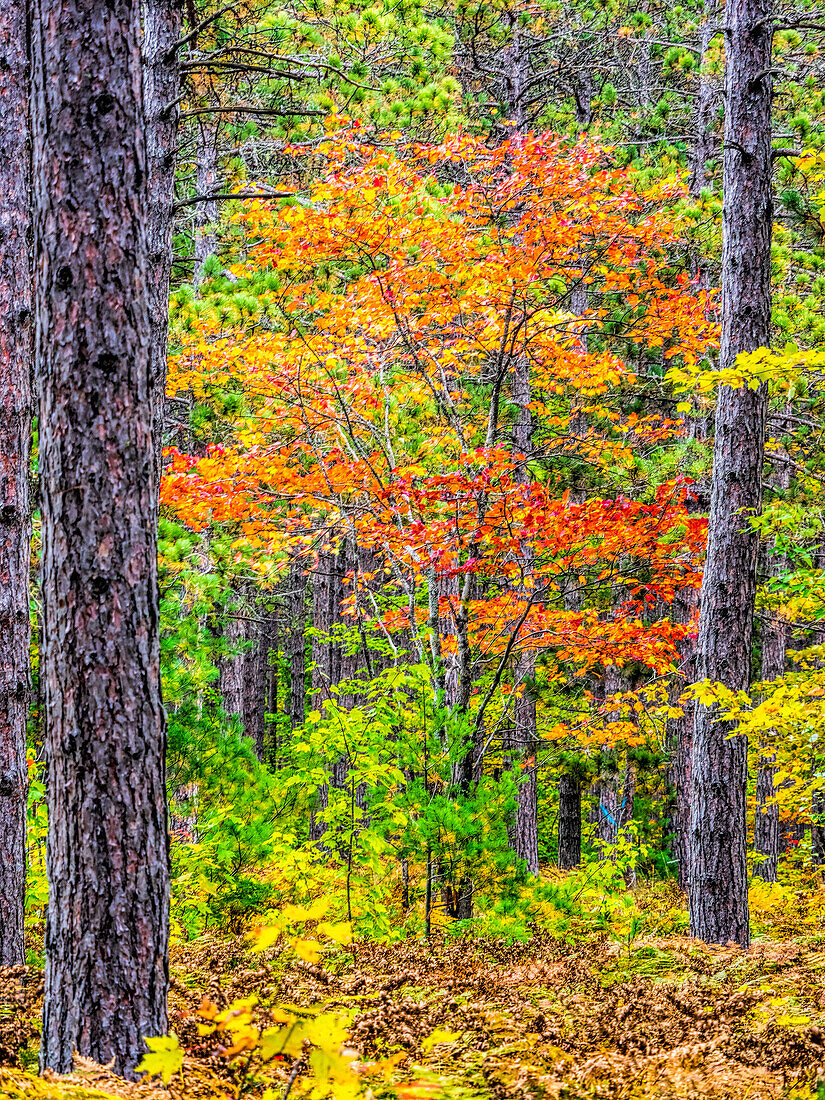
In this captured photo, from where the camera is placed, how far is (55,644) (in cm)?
292

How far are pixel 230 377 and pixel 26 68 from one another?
4231mm

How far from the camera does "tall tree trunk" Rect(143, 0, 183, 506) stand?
519 cm

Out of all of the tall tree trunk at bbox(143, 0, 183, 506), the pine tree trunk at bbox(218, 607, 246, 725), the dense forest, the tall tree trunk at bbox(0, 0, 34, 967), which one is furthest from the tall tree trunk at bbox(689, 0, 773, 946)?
the pine tree trunk at bbox(218, 607, 246, 725)

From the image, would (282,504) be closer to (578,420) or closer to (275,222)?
(275,222)

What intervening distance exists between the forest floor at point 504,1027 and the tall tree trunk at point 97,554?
33 centimetres

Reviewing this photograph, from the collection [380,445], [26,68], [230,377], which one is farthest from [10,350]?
[380,445]

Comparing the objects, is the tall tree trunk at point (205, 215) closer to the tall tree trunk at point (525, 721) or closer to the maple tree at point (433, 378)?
the maple tree at point (433, 378)

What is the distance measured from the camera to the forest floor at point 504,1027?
264cm

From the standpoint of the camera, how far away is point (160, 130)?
5.26m

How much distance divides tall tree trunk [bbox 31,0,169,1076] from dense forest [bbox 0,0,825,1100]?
1 centimetres

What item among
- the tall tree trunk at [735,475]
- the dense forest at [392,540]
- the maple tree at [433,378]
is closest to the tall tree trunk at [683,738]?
the dense forest at [392,540]

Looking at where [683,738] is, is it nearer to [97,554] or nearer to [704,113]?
[704,113]

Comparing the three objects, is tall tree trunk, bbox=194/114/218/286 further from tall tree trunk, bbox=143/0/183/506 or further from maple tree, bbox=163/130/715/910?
tall tree trunk, bbox=143/0/183/506

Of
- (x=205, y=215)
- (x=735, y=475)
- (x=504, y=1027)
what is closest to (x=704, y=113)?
(x=205, y=215)
